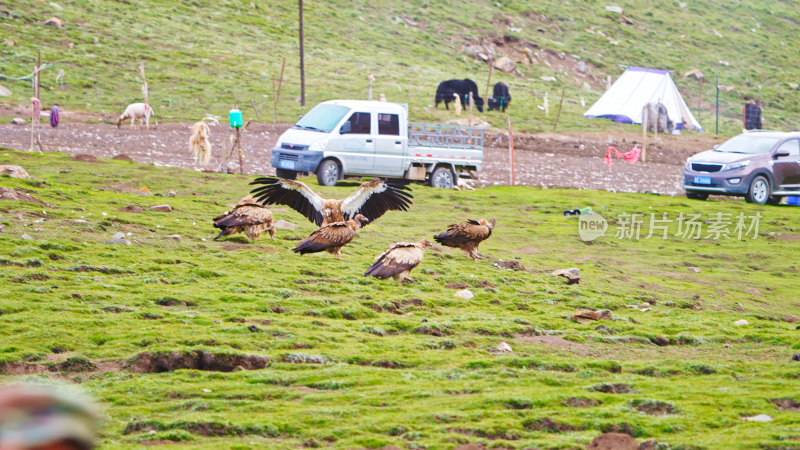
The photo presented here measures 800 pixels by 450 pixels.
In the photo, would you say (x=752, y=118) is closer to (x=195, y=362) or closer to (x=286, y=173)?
(x=286, y=173)

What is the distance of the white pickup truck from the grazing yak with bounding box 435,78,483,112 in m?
16.4

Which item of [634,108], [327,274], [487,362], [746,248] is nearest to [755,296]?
[746,248]

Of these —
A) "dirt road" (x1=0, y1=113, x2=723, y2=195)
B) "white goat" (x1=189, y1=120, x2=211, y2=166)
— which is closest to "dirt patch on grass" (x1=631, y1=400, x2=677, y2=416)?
"white goat" (x1=189, y1=120, x2=211, y2=166)

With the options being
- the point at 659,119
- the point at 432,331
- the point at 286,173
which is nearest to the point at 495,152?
the point at 286,173

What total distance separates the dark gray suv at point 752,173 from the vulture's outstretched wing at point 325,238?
15.3 metres

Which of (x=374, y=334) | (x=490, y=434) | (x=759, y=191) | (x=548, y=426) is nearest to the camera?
(x=490, y=434)

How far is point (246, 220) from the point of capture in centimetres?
1228

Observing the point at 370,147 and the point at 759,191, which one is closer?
the point at 370,147

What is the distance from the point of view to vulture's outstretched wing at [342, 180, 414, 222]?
12586 mm

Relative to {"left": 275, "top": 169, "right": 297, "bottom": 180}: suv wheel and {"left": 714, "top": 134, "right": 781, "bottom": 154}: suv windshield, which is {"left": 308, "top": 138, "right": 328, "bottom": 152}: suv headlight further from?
{"left": 714, "top": 134, "right": 781, "bottom": 154}: suv windshield

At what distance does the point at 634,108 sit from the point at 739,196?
18217 mm

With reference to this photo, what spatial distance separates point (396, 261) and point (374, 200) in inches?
87.8

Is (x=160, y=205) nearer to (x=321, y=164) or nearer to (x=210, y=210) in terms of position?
(x=210, y=210)

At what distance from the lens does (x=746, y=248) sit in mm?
17969
